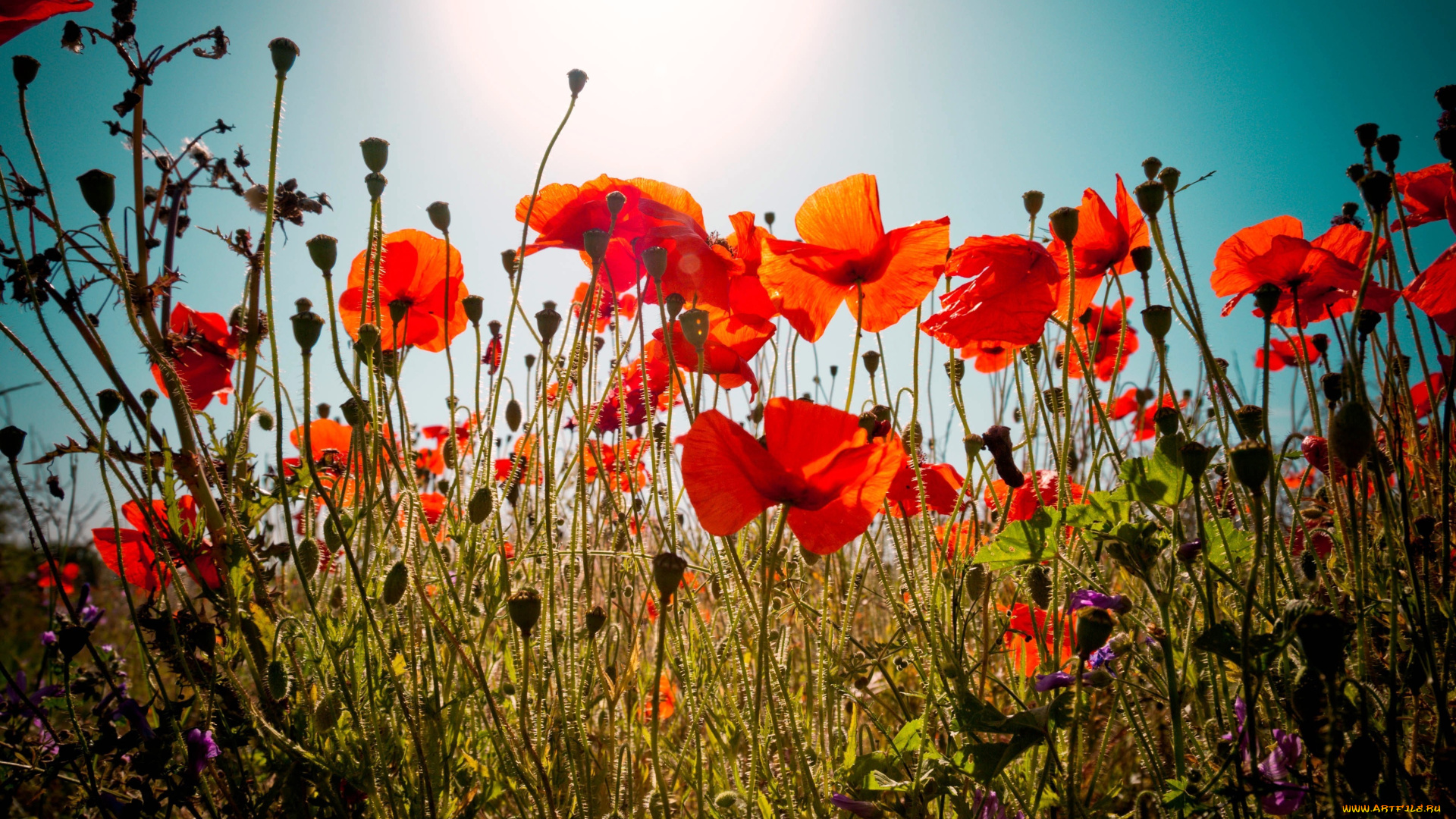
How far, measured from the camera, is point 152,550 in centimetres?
A: 109

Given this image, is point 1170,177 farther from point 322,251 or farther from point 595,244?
point 322,251

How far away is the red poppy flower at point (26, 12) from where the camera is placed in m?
0.86

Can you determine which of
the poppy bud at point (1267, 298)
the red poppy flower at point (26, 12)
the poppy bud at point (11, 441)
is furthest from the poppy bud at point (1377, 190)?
the poppy bud at point (11, 441)

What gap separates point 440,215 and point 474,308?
0.70 feet

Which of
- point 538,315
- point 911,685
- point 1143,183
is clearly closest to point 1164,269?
point 1143,183

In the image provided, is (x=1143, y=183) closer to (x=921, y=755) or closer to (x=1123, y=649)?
(x=1123, y=649)

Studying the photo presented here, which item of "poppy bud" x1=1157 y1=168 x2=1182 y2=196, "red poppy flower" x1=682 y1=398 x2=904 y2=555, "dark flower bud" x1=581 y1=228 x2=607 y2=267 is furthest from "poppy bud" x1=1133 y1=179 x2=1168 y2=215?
"dark flower bud" x1=581 y1=228 x2=607 y2=267

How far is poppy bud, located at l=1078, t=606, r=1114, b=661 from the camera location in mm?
682

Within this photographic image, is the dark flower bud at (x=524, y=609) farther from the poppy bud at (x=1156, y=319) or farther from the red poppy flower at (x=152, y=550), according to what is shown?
the poppy bud at (x=1156, y=319)

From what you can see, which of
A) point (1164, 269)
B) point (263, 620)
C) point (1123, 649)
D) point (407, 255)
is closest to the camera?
point (1123, 649)

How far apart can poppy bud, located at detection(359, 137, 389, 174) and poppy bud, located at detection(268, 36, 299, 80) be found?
15 cm

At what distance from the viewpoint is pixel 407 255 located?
53.4 inches

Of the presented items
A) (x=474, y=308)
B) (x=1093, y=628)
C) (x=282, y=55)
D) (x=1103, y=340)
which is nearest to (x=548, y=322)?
(x=474, y=308)

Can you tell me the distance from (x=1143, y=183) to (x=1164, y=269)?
152 millimetres
